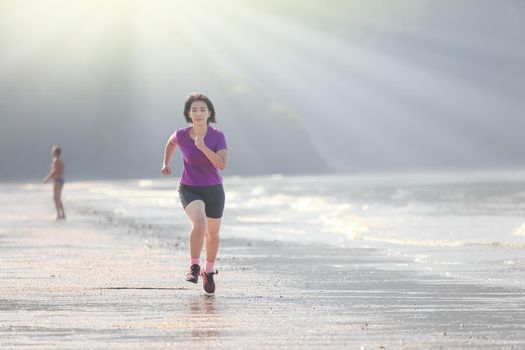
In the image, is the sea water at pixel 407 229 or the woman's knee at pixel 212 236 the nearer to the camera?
the woman's knee at pixel 212 236

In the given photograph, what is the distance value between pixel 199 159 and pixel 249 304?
1.80 meters

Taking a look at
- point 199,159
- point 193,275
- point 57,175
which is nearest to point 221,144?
point 199,159

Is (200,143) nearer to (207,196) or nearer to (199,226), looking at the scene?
(207,196)

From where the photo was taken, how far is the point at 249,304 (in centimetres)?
1105

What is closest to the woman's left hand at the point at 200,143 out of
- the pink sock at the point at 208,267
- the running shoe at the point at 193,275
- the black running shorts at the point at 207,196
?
the black running shorts at the point at 207,196

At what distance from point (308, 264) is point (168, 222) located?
12.8 meters

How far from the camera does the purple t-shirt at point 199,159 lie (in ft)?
40.3

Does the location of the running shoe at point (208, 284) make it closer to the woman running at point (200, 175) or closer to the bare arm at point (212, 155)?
the woman running at point (200, 175)

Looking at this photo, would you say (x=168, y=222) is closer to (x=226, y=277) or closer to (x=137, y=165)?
(x=226, y=277)

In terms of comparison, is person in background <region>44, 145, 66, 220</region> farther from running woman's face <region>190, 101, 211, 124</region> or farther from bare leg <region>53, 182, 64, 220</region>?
running woman's face <region>190, 101, 211, 124</region>

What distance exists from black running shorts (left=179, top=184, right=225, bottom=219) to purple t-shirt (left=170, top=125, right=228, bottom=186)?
1.8 inches

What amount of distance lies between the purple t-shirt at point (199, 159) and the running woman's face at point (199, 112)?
0.13 metres

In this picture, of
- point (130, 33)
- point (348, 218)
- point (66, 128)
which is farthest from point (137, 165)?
point (348, 218)

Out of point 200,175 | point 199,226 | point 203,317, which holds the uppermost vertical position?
point 200,175
